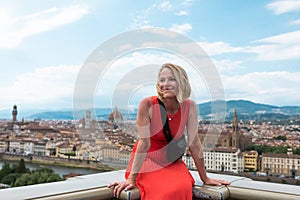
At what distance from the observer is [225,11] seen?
649cm

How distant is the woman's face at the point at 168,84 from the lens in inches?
61.8

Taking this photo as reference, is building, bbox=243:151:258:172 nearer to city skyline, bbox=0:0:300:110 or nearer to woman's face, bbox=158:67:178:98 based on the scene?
city skyline, bbox=0:0:300:110

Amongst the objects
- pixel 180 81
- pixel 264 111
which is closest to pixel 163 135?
pixel 180 81

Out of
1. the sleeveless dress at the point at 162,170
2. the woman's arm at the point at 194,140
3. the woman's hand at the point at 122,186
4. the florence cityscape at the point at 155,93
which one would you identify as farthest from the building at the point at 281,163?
the woman's hand at the point at 122,186

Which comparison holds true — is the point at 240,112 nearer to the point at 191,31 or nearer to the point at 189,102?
the point at 191,31

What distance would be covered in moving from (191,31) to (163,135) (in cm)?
174

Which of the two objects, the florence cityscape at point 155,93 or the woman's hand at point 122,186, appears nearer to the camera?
the woman's hand at point 122,186

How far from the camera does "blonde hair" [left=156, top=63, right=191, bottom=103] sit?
1.57 m

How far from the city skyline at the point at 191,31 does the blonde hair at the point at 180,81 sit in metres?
0.15

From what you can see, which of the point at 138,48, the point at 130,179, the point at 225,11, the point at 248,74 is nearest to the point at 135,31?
the point at 138,48

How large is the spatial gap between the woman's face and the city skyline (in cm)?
17

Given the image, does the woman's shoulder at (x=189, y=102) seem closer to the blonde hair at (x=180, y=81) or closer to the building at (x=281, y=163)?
the blonde hair at (x=180, y=81)

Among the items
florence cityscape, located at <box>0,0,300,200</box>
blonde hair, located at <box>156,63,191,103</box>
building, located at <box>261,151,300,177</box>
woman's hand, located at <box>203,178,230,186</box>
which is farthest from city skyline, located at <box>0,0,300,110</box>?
building, located at <box>261,151,300,177</box>

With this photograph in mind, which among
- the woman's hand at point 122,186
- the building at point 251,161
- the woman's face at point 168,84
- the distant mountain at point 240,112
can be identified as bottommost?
the building at point 251,161
